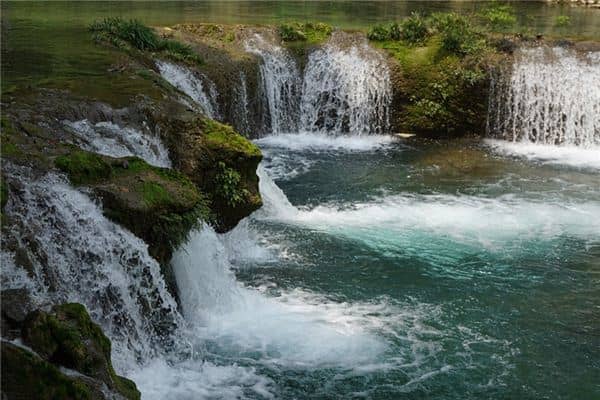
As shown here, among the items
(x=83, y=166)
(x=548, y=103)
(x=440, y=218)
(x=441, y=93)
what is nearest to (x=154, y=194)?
(x=83, y=166)

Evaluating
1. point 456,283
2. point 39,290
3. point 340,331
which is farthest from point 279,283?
point 39,290

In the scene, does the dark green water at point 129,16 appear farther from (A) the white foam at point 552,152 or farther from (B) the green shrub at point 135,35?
(A) the white foam at point 552,152

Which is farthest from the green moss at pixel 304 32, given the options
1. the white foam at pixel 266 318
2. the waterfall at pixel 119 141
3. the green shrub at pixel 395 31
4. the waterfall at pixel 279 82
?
the white foam at pixel 266 318

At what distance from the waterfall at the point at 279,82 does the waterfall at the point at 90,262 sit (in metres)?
10.6

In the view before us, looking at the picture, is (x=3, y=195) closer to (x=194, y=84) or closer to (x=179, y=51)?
(x=194, y=84)

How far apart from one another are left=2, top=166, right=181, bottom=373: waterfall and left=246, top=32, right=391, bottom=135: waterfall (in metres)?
11.0

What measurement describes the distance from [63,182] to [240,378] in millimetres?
2695

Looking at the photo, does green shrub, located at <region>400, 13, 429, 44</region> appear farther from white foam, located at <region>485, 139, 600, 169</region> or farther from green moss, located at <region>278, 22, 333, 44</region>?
white foam, located at <region>485, 139, 600, 169</region>

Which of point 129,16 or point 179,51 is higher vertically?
point 129,16

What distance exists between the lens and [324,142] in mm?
18422

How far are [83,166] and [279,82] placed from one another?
11008 mm

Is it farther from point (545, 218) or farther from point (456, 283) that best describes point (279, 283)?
point (545, 218)

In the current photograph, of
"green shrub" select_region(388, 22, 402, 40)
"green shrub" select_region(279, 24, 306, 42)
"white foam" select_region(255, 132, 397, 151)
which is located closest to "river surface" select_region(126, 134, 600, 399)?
"white foam" select_region(255, 132, 397, 151)

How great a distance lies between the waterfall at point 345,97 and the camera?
744 inches
